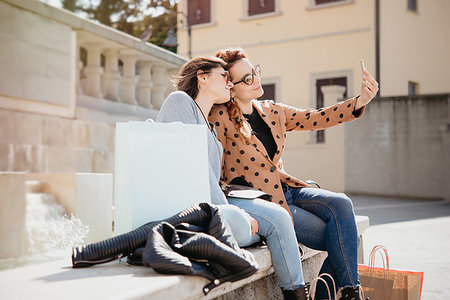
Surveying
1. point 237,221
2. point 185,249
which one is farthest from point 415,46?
point 185,249

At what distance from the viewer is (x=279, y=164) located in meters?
3.58

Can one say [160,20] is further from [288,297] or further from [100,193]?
[288,297]

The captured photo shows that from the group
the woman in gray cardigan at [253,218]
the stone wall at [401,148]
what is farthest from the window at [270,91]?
the woman in gray cardigan at [253,218]

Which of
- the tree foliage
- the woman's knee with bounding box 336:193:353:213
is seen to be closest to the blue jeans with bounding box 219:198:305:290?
the woman's knee with bounding box 336:193:353:213

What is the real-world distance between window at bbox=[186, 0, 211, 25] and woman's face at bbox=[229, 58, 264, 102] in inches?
750

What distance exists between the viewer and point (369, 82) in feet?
11.7

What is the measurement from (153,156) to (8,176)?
82.4 inches

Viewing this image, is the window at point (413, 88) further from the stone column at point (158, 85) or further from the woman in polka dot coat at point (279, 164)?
the woman in polka dot coat at point (279, 164)

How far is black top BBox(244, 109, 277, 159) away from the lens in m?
3.49

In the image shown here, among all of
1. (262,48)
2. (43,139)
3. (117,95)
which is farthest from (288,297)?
(262,48)

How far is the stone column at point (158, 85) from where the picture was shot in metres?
7.24

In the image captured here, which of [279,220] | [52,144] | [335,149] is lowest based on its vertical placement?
[279,220]

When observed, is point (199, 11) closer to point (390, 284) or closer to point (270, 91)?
point (270, 91)

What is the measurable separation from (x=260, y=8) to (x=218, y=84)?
1833 centimetres
